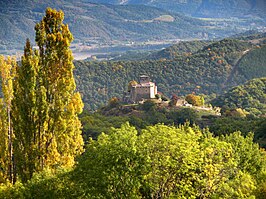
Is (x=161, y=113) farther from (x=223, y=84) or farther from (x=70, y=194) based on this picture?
(x=223, y=84)

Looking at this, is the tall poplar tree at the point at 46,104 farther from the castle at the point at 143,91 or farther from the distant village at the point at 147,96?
the castle at the point at 143,91

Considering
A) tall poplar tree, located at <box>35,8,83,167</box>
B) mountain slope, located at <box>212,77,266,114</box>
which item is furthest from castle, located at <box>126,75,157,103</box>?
tall poplar tree, located at <box>35,8,83,167</box>

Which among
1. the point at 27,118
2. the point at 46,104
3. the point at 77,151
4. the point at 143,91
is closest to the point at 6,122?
the point at 27,118

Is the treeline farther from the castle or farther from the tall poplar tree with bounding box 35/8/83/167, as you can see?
the castle

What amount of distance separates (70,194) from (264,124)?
47.8m

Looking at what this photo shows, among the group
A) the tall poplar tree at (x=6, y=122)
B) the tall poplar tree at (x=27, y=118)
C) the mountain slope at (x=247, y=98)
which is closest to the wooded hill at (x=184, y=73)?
the mountain slope at (x=247, y=98)

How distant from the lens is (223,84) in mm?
170500

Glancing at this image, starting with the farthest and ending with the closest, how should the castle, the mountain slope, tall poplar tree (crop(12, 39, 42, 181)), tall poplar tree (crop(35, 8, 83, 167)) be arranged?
the mountain slope < the castle < tall poplar tree (crop(35, 8, 83, 167)) < tall poplar tree (crop(12, 39, 42, 181))

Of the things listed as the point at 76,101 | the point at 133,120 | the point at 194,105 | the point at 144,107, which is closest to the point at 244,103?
the point at 194,105

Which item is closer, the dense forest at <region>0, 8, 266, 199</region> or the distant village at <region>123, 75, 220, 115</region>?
the dense forest at <region>0, 8, 266, 199</region>

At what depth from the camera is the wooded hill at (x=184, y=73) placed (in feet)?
559

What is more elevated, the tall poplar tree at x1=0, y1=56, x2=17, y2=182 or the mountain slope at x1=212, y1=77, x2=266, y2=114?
the tall poplar tree at x1=0, y1=56, x2=17, y2=182

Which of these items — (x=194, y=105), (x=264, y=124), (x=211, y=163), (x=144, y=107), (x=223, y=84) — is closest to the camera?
(x=211, y=163)

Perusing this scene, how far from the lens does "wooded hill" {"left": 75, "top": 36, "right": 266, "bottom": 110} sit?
17038 cm
